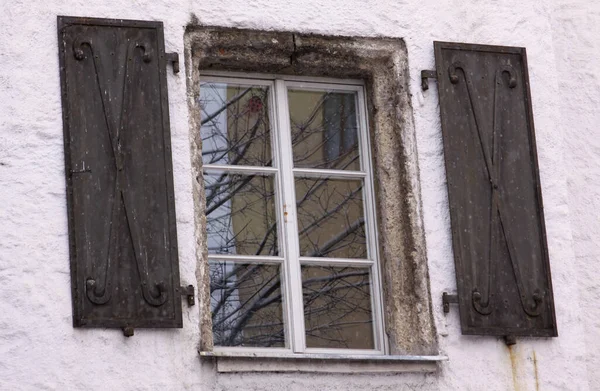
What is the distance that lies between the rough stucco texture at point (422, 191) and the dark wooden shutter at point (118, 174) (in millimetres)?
61

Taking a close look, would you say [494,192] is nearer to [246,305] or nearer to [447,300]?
[447,300]

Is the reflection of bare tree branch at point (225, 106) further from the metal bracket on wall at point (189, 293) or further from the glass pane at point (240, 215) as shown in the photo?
the metal bracket on wall at point (189, 293)

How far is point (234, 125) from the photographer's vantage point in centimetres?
775

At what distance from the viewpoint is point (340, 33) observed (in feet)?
25.5

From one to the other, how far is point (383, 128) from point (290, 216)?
638 millimetres

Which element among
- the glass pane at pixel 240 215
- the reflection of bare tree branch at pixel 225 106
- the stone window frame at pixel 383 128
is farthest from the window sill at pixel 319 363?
the reflection of bare tree branch at pixel 225 106

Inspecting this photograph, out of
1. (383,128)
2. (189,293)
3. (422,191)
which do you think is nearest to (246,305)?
(189,293)

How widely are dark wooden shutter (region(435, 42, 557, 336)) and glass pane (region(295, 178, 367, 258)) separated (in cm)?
47

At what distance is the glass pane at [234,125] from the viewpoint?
25.2ft

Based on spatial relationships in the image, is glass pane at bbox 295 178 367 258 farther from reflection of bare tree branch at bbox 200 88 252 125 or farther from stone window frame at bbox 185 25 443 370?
reflection of bare tree branch at bbox 200 88 252 125

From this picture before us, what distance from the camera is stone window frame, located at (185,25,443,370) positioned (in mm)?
7457

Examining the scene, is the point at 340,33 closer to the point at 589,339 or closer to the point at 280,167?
the point at 280,167

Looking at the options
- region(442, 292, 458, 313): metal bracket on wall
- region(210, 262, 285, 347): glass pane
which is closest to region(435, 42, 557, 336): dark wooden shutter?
region(442, 292, 458, 313): metal bracket on wall

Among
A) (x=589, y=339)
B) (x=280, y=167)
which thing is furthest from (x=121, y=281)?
(x=589, y=339)
